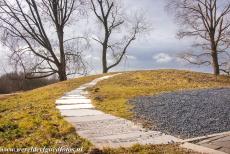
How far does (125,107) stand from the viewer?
43.5 ft

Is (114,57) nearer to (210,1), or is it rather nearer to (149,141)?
(210,1)

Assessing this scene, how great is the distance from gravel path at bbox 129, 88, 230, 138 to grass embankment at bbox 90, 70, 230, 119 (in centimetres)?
123

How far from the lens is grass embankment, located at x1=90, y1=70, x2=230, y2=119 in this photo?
15933 mm

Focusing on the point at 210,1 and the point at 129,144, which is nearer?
the point at 129,144

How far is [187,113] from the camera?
11.5 metres

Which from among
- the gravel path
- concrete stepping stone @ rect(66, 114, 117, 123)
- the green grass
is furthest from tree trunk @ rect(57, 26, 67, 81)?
the green grass

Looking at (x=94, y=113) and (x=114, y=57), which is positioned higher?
(x=114, y=57)

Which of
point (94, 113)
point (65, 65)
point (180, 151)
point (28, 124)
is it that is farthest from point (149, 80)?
point (180, 151)

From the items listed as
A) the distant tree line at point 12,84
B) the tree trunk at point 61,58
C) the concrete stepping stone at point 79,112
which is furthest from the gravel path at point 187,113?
the distant tree line at point 12,84

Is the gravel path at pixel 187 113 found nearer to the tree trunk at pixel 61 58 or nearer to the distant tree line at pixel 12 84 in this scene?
the tree trunk at pixel 61 58

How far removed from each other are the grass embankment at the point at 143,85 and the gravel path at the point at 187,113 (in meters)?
1.23

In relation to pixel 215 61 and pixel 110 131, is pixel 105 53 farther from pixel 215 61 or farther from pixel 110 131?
pixel 110 131

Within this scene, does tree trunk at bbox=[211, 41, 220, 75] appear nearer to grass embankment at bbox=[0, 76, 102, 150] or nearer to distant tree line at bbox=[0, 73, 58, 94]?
distant tree line at bbox=[0, 73, 58, 94]

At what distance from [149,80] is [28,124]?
16506 mm
